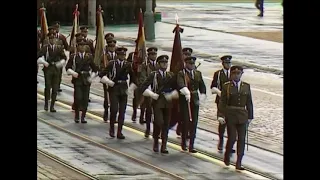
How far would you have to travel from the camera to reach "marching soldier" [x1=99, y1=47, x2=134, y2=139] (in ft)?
44.8

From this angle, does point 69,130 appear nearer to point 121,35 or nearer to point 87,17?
point 121,35

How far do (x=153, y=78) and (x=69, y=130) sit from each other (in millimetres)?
2984

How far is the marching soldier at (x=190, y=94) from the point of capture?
12.1m

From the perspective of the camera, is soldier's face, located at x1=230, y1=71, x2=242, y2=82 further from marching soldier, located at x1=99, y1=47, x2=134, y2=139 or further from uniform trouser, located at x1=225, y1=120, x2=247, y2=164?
marching soldier, located at x1=99, y1=47, x2=134, y2=139

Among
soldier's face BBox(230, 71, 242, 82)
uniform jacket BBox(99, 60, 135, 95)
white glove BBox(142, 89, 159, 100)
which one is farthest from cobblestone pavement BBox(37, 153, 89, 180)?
soldier's face BBox(230, 71, 242, 82)

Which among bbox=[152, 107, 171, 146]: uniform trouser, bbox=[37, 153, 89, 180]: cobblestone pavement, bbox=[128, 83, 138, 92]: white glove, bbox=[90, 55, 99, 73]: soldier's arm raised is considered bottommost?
bbox=[37, 153, 89, 180]: cobblestone pavement

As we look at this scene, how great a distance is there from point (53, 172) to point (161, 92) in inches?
100

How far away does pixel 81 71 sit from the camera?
15.1 metres

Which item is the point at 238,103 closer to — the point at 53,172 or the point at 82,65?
the point at 53,172

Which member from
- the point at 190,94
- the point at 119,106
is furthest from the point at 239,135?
the point at 119,106

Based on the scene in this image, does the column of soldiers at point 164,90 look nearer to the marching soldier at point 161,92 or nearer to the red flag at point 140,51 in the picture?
the marching soldier at point 161,92
